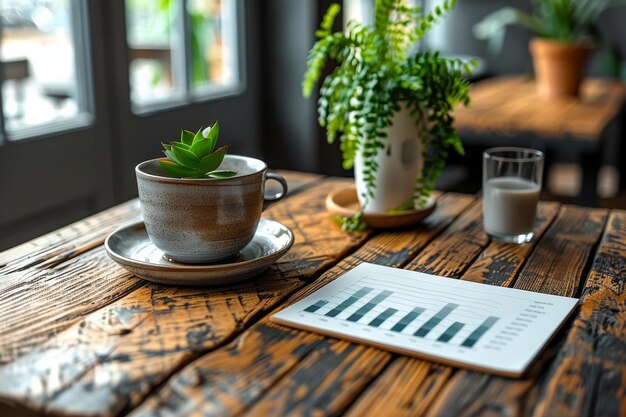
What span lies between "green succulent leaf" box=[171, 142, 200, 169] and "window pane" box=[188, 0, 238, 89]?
1.86 metres

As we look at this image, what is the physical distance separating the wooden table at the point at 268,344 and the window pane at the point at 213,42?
1.73 m

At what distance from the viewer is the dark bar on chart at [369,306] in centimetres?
Answer: 85

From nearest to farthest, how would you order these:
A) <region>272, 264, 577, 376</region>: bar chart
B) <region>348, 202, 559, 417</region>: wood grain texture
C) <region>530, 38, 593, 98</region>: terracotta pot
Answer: <region>348, 202, 559, 417</region>: wood grain texture, <region>272, 264, 577, 376</region>: bar chart, <region>530, 38, 593, 98</region>: terracotta pot

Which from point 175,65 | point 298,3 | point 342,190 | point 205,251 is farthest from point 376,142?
point 298,3

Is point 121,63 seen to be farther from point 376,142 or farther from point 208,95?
point 376,142

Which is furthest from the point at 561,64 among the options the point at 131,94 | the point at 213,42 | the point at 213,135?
the point at 213,135

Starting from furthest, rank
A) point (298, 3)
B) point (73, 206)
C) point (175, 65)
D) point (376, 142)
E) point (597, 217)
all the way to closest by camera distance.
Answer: point (298, 3) < point (175, 65) < point (73, 206) < point (597, 217) < point (376, 142)

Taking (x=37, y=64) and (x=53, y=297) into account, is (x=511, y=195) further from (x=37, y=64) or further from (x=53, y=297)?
(x=37, y=64)

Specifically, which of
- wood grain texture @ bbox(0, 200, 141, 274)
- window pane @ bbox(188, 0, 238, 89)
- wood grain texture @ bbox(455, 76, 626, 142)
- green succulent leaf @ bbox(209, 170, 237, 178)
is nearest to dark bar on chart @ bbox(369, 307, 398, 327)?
green succulent leaf @ bbox(209, 170, 237, 178)

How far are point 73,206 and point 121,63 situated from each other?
1.53 feet

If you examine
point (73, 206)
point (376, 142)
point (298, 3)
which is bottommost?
point (73, 206)

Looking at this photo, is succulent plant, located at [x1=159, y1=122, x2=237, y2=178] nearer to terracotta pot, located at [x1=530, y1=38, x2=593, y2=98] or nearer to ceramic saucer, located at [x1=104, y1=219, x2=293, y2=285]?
ceramic saucer, located at [x1=104, y1=219, x2=293, y2=285]

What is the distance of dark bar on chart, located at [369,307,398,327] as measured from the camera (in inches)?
32.8

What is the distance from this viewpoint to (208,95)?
9.35 feet
